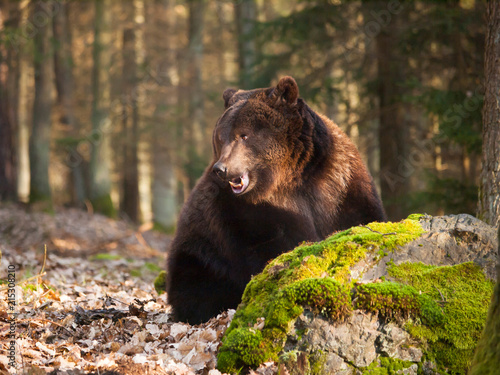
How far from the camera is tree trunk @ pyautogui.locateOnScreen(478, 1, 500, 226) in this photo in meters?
4.96

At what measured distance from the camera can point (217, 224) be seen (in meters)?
4.99

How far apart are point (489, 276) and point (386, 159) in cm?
824

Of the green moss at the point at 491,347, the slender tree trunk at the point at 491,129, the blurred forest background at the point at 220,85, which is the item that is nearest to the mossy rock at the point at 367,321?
the green moss at the point at 491,347

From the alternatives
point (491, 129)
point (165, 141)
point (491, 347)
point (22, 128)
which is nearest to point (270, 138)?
point (491, 129)

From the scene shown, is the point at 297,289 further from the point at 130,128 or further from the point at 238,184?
the point at 130,128

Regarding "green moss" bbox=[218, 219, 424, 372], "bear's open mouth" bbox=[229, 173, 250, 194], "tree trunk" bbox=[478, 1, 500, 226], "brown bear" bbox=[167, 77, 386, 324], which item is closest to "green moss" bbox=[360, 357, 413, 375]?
"green moss" bbox=[218, 219, 424, 372]

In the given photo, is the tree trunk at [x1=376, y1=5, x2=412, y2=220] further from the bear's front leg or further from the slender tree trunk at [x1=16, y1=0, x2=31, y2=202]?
the slender tree trunk at [x1=16, y1=0, x2=31, y2=202]

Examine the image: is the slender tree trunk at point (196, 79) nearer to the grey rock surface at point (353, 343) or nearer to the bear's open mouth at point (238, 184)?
the bear's open mouth at point (238, 184)

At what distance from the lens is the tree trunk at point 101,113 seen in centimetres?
1975

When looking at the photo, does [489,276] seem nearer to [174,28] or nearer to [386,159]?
[386,159]

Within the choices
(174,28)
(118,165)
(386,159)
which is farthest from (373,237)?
(118,165)

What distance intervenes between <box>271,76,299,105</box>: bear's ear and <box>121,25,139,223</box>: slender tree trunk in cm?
1643

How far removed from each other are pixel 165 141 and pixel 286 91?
17.1m

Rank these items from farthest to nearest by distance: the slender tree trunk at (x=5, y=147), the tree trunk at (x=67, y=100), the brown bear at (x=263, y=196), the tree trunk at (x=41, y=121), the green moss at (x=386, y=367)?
the tree trunk at (x=67, y=100) < the slender tree trunk at (x=5, y=147) < the tree trunk at (x=41, y=121) < the brown bear at (x=263, y=196) < the green moss at (x=386, y=367)
